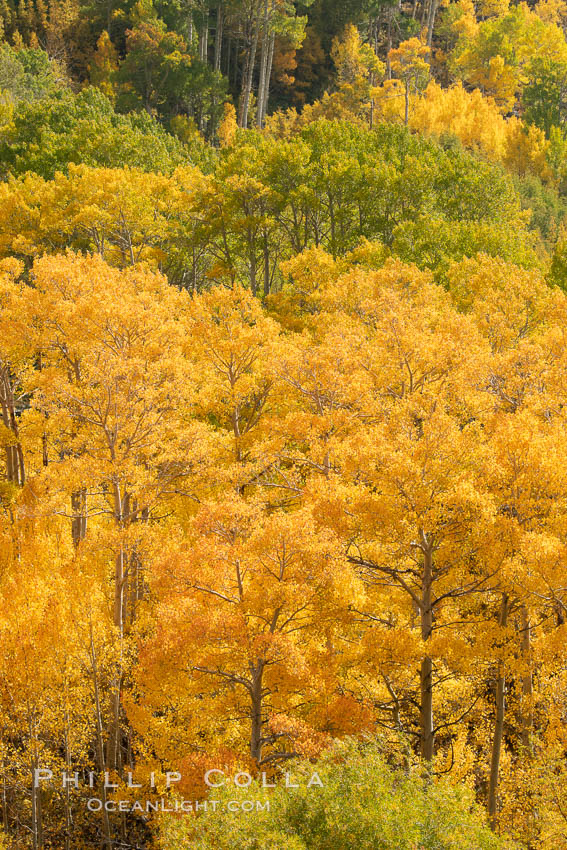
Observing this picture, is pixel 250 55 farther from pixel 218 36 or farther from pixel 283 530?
pixel 283 530

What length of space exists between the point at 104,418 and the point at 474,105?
262ft

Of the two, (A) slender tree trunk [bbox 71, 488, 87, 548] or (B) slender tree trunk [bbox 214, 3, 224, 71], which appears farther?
(B) slender tree trunk [bbox 214, 3, 224, 71]

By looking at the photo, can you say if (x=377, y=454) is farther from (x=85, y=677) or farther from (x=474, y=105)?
(x=474, y=105)

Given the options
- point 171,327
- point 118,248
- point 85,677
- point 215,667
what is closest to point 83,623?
point 85,677

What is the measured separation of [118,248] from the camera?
4506 centimetres

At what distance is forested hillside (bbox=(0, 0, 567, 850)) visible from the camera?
18.8 meters

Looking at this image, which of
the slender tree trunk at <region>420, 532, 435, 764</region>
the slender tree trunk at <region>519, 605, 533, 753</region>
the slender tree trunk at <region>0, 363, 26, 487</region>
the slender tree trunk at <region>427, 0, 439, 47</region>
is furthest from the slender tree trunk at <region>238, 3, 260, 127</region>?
the slender tree trunk at <region>519, 605, 533, 753</region>

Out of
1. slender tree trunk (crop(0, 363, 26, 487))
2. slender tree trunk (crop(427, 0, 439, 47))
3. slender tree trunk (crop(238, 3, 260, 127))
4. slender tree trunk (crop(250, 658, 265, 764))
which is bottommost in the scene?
slender tree trunk (crop(250, 658, 265, 764))

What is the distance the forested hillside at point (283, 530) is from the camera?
61.7 feet

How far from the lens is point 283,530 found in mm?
19141

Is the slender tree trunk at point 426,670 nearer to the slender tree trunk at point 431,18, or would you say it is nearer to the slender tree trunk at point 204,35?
the slender tree trunk at point 204,35

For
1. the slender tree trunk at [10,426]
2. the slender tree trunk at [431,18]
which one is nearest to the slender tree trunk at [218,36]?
the slender tree trunk at [431,18]

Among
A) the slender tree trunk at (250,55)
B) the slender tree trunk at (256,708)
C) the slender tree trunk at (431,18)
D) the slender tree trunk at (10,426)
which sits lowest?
the slender tree trunk at (256,708)

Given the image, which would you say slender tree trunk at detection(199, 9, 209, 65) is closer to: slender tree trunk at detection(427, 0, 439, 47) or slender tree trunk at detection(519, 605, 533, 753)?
slender tree trunk at detection(427, 0, 439, 47)
